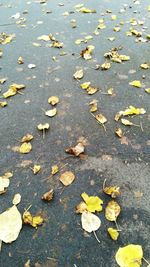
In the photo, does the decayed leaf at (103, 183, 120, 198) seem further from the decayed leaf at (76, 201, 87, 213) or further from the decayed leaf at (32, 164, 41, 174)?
the decayed leaf at (32, 164, 41, 174)

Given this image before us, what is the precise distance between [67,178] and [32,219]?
42cm

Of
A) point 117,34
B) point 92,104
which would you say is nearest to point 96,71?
point 92,104

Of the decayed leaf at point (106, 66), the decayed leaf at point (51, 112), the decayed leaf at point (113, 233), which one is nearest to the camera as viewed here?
the decayed leaf at point (113, 233)

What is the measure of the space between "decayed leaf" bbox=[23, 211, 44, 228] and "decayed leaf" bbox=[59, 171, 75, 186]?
0.34 metres

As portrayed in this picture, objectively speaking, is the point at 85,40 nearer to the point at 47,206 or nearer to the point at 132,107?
the point at 132,107

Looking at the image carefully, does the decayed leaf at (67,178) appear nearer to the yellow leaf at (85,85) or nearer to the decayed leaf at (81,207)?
the decayed leaf at (81,207)

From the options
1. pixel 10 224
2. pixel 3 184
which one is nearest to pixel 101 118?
pixel 3 184

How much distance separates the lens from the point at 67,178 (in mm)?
2189

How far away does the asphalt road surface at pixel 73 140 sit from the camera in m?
1.80

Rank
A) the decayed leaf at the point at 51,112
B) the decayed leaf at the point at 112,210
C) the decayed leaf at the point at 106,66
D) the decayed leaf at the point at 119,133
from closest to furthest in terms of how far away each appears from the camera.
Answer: the decayed leaf at the point at 112,210, the decayed leaf at the point at 119,133, the decayed leaf at the point at 51,112, the decayed leaf at the point at 106,66

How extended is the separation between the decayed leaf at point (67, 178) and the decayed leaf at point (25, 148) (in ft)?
1.41

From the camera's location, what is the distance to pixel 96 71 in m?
3.40

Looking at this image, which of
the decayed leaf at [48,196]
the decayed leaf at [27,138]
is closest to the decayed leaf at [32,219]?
the decayed leaf at [48,196]

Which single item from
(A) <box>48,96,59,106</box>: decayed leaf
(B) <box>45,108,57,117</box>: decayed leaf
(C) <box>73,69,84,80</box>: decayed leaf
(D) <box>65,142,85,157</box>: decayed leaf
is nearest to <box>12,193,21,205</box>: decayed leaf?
(D) <box>65,142,85,157</box>: decayed leaf
